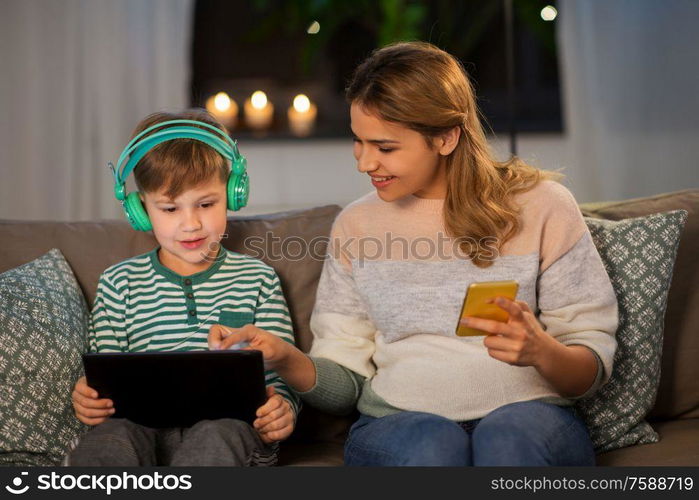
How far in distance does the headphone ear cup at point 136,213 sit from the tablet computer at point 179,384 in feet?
1.28

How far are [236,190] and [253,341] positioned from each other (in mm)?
371

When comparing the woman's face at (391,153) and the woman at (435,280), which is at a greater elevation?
the woman's face at (391,153)

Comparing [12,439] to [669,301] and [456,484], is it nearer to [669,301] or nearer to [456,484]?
[456,484]

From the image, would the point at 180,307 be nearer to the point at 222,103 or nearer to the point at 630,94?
the point at 222,103

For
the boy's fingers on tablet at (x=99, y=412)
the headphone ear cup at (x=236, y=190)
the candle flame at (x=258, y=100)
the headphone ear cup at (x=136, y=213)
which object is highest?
the candle flame at (x=258, y=100)

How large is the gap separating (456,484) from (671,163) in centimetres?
275

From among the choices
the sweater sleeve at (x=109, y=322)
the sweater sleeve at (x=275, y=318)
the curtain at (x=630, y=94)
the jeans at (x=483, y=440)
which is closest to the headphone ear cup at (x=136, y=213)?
the sweater sleeve at (x=109, y=322)

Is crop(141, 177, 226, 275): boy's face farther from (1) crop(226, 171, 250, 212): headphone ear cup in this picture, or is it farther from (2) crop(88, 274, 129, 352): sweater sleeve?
(2) crop(88, 274, 129, 352): sweater sleeve

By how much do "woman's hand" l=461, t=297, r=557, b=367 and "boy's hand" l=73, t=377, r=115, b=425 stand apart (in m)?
0.65

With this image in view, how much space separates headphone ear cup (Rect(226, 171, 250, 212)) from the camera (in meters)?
1.76

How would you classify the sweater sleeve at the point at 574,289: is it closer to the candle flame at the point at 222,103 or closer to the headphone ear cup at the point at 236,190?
the headphone ear cup at the point at 236,190

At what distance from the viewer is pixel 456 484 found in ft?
4.25

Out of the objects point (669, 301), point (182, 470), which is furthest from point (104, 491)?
point (669, 301)

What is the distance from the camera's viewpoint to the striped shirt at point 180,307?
172 cm
